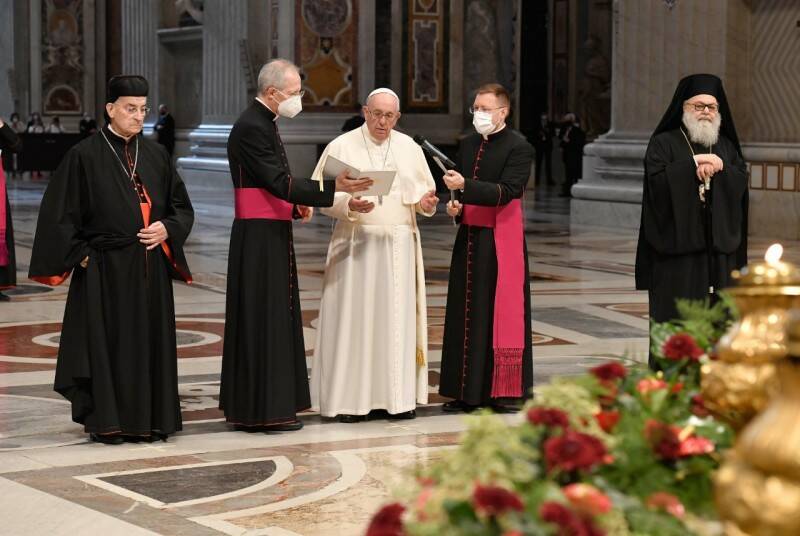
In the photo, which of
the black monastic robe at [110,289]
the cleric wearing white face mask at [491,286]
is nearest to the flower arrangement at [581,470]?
the black monastic robe at [110,289]

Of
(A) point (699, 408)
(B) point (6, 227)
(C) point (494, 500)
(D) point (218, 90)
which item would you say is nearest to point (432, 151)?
(A) point (699, 408)

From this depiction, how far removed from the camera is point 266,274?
22.8 ft

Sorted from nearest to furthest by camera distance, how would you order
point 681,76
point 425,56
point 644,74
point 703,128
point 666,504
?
point 666,504, point 703,128, point 681,76, point 644,74, point 425,56

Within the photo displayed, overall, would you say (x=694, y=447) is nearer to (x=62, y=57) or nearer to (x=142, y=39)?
(x=142, y=39)

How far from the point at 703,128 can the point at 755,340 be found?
473cm

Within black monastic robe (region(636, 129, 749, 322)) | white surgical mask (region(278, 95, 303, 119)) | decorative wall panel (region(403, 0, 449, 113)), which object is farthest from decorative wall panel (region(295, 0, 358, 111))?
black monastic robe (region(636, 129, 749, 322))

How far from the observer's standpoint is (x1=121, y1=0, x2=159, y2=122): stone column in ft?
95.3

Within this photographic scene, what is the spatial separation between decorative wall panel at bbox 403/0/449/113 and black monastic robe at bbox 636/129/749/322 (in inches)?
712

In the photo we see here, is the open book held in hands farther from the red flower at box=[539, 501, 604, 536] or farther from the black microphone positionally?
the red flower at box=[539, 501, 604, 536]

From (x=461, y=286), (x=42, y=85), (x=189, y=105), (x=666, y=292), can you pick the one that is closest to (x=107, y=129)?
(x=461, y=286)

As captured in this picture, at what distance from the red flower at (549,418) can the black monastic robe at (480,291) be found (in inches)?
→ 190

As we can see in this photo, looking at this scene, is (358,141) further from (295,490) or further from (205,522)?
(205,522)

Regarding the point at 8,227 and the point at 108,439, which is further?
the point at 8,227

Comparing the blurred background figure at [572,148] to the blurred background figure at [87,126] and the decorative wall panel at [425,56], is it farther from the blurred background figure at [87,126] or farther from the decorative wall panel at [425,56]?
the blurred background figure at [87,126]
